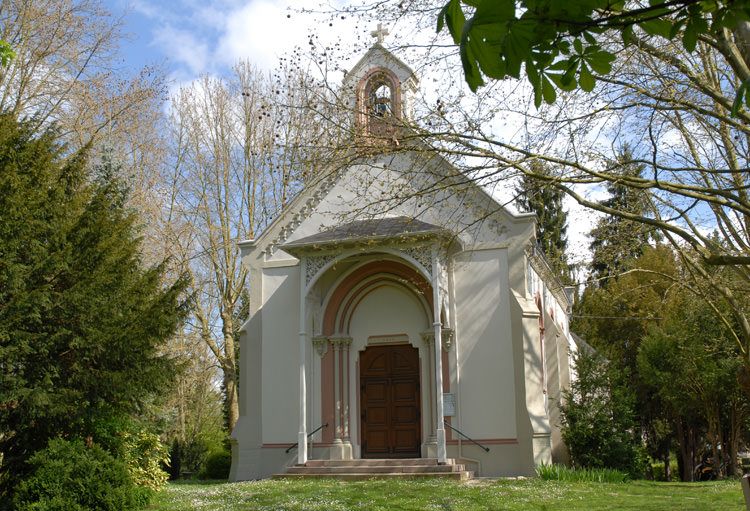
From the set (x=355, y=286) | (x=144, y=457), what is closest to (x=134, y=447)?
(x=144, y=457)

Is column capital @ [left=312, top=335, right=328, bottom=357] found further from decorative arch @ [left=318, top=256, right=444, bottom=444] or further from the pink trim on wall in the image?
the pink trim on wall

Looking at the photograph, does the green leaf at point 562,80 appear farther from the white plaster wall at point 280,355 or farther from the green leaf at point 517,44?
the white plaster wall at point 280,355

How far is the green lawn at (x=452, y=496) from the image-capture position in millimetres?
12562

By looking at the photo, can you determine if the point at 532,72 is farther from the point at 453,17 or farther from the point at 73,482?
the point at 73,482

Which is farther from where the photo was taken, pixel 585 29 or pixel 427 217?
pixel 427 217

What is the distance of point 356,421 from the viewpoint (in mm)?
19594

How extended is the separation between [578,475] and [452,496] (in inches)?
166

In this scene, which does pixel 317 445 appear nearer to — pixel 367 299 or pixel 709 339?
pixel 367 299

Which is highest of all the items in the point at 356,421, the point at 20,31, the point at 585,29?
the point at 20,31

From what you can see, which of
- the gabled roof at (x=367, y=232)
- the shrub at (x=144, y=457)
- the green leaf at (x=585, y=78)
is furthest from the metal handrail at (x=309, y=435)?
the green leaf at (x=585, y=78)

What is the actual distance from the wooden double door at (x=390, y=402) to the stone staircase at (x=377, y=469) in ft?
5.45

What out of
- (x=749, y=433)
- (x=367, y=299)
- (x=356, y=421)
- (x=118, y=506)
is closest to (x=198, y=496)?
(x=118, y=506)

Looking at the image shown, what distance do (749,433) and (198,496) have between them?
2229cm

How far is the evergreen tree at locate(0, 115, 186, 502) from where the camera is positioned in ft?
42.3
